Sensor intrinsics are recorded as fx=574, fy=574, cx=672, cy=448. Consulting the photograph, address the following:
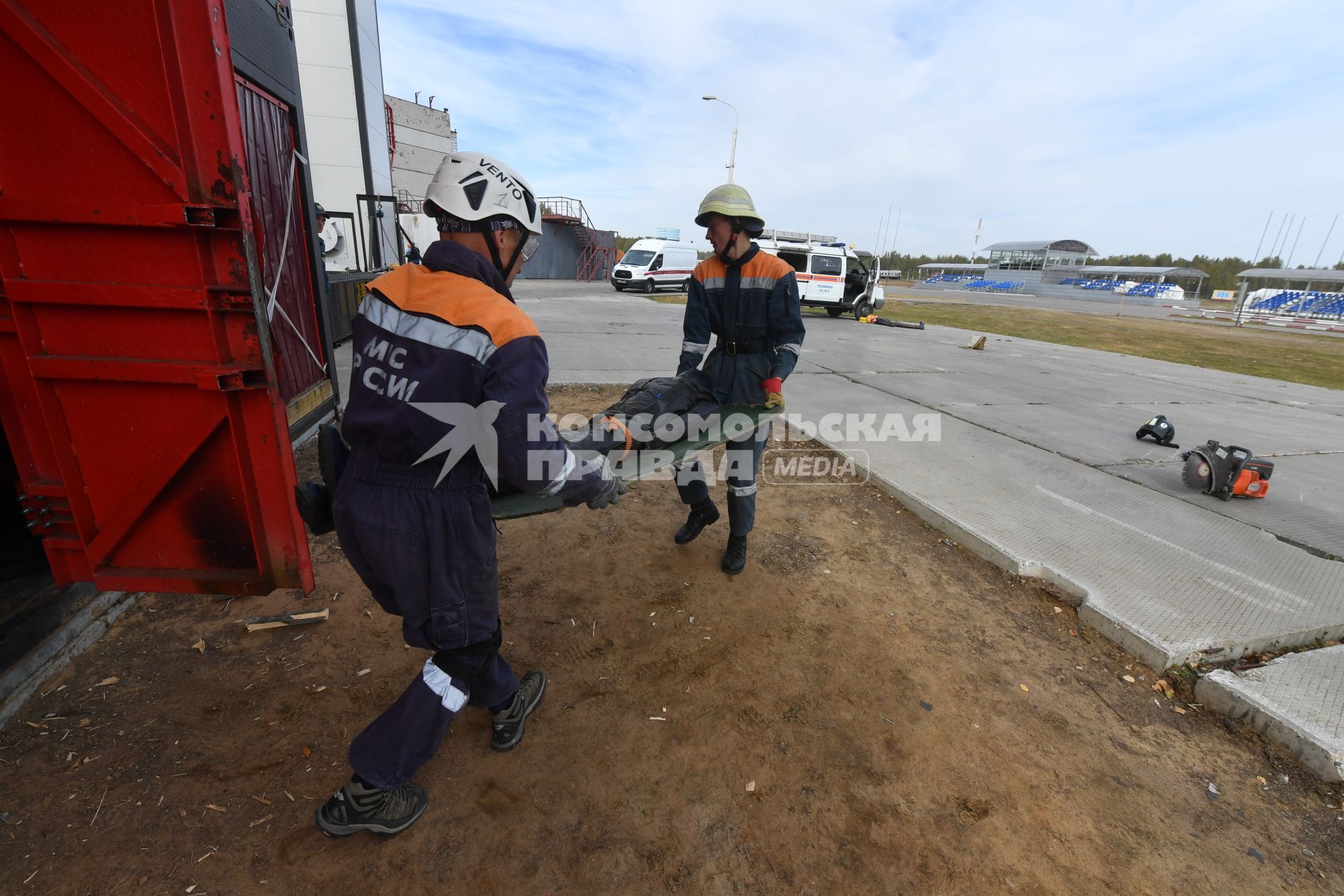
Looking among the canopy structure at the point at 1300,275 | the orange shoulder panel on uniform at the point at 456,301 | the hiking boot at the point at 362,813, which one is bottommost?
the hiking boot at the point at 362,813

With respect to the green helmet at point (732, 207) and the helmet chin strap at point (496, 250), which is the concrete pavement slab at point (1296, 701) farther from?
the helmet chin strap at point (496, 250)

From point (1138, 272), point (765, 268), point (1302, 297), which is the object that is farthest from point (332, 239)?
point (1138, 272)

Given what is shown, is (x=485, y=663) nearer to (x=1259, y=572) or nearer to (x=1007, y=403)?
(x=1259, y=572)

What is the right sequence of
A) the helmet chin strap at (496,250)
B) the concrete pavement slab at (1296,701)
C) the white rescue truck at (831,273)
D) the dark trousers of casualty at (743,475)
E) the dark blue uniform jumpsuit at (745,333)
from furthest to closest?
the white rescue truck at (831,273)
the dark trousers of casualty at (743,475)
the dark blue uniform jumpsuit at (745,333)
the concrete pavement slab at (1296,701)
the helmet chin strap at (496,250)

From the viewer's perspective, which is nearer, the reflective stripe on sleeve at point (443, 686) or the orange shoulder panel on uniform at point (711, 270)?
the reflective stripe on sleeve at point (443, 686)

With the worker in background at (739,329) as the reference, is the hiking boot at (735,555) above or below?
below

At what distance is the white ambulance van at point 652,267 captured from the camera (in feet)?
81.9

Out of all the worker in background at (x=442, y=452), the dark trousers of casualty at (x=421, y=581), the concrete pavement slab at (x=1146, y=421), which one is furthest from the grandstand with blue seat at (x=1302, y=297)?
the dark trousers of casualty at (x=421, y=581)

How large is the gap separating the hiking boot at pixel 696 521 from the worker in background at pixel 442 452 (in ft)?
6.04

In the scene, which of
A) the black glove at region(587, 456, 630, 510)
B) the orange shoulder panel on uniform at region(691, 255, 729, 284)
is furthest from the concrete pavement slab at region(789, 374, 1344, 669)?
the black glove at region(587, 456, 630, 510)

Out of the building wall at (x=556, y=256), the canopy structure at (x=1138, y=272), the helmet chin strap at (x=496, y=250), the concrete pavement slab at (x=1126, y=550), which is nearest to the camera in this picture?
the helmet chin strap at (x=496, y=250)

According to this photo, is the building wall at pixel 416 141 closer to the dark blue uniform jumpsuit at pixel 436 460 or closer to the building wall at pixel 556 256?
the building wall at pixel 556 256

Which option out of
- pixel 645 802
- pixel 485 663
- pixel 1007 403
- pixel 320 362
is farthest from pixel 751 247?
pixel 1007 403

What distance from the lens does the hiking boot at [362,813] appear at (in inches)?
70.0
